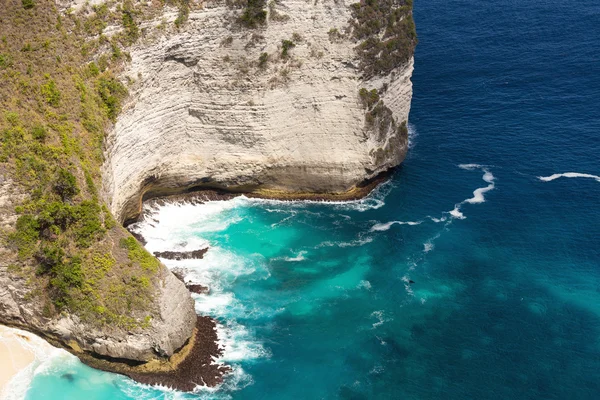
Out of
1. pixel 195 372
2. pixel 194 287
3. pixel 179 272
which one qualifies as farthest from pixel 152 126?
pixel 195 372

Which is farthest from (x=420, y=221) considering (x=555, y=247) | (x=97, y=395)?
(x=97, y=395)

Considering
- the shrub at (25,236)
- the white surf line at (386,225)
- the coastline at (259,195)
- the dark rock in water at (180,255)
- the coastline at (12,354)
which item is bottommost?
the coastline at (12,354)

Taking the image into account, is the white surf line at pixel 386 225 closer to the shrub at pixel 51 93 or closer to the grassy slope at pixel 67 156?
the grassy slope at pixel 67 156

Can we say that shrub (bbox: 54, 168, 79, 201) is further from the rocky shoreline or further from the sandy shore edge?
the rocky shoreline

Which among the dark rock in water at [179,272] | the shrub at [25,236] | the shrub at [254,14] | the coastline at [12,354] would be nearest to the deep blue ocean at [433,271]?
the dark rock in water at [179,272]

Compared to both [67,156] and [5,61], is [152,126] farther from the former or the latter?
[5,61]
